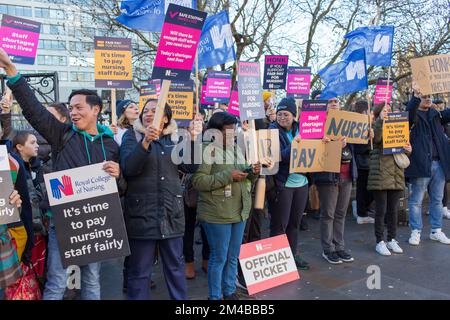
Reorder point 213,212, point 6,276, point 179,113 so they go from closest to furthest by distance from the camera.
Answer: point 6,276 < point 213,212 < point 179,113

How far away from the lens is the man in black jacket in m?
2.89

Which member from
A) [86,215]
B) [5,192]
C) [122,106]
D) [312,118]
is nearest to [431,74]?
[312,118]

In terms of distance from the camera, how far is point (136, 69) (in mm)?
15289

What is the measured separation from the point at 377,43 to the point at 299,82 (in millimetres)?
2631

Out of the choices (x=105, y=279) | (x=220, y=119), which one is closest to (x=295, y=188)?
(x=220, y=119)

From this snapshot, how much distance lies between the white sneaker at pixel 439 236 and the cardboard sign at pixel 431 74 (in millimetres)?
2090

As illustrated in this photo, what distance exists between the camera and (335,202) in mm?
5000

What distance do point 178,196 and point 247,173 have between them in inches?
29.8

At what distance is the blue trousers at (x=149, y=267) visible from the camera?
3.17 metres

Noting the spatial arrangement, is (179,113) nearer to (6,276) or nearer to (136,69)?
(6,276)

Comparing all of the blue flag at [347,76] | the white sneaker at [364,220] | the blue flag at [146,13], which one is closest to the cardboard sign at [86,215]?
the blue flag at [146,13]

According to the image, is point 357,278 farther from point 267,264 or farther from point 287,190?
point 287,190

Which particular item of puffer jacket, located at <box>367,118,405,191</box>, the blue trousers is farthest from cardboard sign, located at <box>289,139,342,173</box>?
the blue trousers
